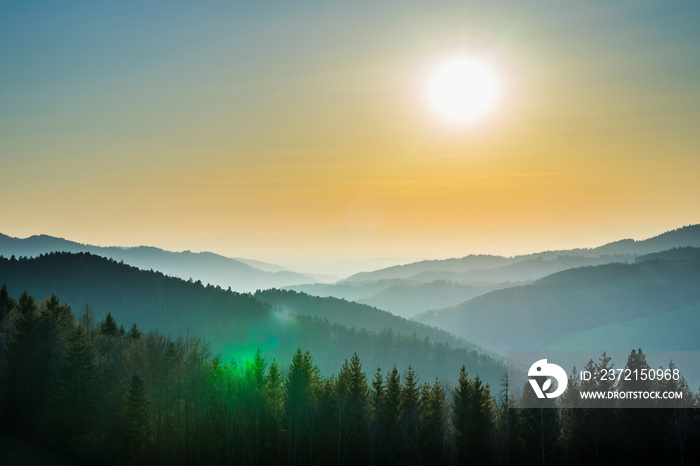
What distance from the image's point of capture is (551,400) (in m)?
55.5

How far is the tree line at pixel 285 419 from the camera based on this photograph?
53625 mm

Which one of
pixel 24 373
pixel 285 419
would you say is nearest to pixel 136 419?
pixel 285 419

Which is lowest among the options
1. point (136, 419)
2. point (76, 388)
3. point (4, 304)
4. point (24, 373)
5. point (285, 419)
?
point (285, 419)

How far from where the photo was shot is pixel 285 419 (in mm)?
60062

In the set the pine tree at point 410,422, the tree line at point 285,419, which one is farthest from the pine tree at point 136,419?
the pine tree at point 410,422

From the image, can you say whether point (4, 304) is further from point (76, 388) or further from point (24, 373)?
point (76, 388)

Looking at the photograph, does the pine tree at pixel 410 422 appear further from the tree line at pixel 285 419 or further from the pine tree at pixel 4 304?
the pine tree at pixel 4 304

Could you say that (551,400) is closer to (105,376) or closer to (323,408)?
(323,408)

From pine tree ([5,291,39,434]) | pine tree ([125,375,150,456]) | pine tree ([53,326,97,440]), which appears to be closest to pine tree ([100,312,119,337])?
pine tree ([5,291,39,434])

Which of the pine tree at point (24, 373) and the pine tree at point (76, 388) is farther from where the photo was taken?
the pine tree at point (24, 373)

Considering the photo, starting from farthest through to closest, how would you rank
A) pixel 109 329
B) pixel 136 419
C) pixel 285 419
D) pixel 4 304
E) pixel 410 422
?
pixel 109 329, pixel 4 304, pixel 285 419, pixel 410 422, pixel 136 419

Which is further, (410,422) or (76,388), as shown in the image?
(76,388)

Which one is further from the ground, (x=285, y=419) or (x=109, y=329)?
(x=109, y=329)

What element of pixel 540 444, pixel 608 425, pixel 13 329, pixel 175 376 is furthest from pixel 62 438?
pixel 608 425
